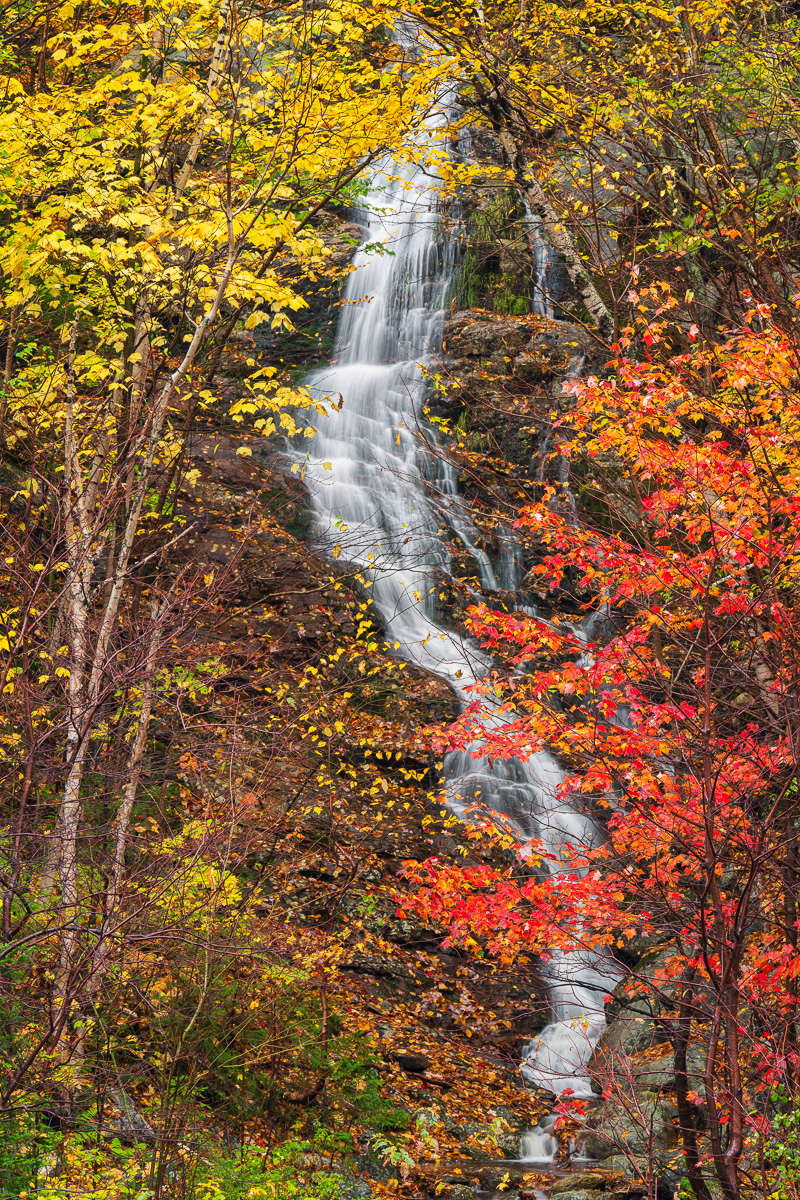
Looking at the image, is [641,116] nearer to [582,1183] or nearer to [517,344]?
[517,344]

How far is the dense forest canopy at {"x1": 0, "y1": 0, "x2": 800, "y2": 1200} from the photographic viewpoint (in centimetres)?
498

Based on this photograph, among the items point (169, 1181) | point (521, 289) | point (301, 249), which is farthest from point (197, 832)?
point (521, 289)

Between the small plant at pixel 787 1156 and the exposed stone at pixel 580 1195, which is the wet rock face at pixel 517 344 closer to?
the exposed stone at pixel 580 1195

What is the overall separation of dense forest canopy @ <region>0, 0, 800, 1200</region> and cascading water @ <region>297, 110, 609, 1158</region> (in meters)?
0.16

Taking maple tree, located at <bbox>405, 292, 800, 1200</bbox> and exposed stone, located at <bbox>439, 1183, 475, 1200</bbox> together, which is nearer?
maple tree, located at <bbox>405, 292, 800, 1200</bbox>

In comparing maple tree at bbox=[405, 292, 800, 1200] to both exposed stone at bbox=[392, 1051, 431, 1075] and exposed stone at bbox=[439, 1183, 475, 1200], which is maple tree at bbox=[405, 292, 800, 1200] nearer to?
exposed stone at bbox=[439, 1183, 475, 1200]

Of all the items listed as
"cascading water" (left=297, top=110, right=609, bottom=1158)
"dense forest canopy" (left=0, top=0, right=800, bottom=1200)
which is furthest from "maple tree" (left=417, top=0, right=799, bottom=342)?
"cascading water" (left=297, top=110, right=609, bottom=1158)

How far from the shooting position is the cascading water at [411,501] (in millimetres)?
10602

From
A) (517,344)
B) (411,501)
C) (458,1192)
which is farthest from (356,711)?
(517,344)

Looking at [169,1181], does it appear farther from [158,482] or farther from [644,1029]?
[158,482]

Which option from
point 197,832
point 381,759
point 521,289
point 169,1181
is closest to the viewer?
point 169,1181

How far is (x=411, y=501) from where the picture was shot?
15820mm

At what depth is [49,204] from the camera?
7477 mm

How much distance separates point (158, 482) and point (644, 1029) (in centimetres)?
759
